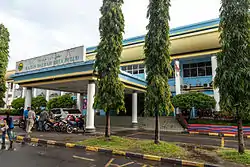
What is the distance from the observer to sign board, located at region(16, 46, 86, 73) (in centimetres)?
1264

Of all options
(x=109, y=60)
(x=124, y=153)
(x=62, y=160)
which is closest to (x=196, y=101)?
(x=109, y=60)

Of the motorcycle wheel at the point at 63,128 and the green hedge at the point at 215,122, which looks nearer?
the motorcycle wheel at the point at 63,128

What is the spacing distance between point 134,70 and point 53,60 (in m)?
13.3

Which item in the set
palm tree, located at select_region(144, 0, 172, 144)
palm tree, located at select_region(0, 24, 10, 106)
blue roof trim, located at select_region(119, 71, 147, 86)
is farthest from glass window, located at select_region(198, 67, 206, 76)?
palm tree, located at select_region(0, 24, 10, 106)

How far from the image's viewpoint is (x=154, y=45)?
823 centimetres

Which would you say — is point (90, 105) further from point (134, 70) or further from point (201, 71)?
point (201, 71)

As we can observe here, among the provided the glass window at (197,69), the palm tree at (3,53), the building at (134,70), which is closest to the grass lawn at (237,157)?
the building at (134,70)

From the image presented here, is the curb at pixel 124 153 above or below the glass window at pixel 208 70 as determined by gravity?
below

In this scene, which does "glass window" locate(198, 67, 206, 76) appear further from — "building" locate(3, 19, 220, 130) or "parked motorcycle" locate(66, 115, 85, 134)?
"parked motorcycle" locate(66, 115, 85, 134)

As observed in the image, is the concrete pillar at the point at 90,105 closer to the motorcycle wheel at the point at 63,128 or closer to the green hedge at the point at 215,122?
the motorcycle wheel at the point at 63,128

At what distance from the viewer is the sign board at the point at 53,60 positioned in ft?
41.5

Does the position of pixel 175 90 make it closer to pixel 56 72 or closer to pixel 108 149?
pixel 56 72

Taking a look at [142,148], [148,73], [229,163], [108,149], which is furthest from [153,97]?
[229,163]

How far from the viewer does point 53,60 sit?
552 inches
